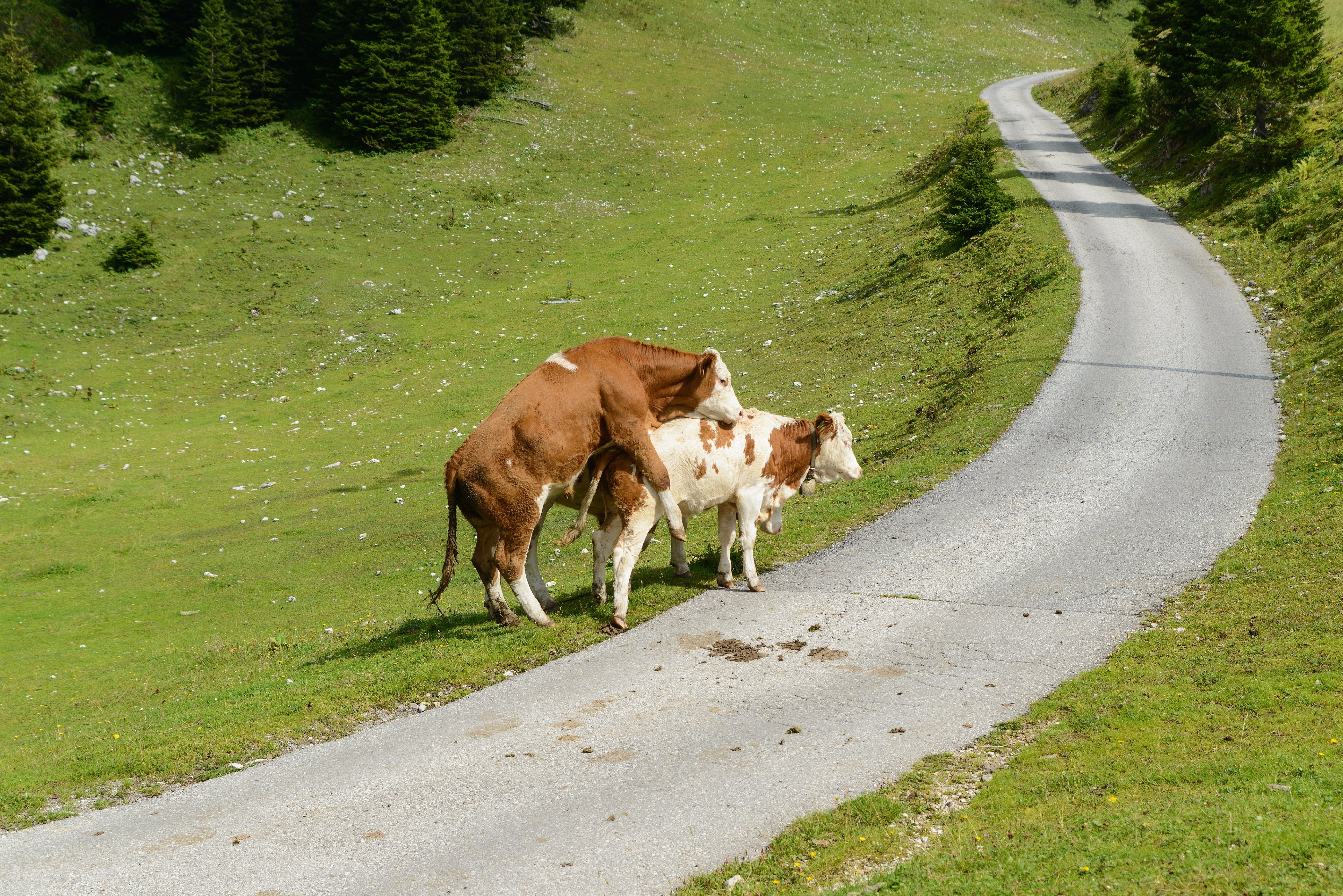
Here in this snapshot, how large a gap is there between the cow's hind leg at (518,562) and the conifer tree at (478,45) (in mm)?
58289

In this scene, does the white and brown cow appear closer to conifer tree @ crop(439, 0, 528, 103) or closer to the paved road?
the paved road

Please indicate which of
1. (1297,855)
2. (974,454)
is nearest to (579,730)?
(1297,855)

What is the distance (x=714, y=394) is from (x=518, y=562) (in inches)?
143

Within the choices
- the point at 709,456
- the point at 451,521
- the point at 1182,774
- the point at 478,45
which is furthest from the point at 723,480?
the point at 478,45

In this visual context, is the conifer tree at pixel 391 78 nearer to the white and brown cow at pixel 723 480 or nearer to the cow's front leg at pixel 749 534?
the white and brown cow at pixel 723 480

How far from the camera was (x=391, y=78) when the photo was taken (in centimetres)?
6016

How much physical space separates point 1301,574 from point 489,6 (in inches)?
2561

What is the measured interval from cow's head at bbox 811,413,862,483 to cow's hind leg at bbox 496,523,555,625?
5066 millimetres

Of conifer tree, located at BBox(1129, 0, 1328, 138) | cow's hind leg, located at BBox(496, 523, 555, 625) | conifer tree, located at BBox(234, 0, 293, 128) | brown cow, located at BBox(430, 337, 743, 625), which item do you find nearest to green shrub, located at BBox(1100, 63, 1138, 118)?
conifer tree, located at BBox(1129, 0, 1328, 138)

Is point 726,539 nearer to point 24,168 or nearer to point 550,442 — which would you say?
point 550,442

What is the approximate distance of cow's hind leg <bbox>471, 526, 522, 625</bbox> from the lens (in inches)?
524

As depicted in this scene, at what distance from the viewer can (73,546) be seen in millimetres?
24281

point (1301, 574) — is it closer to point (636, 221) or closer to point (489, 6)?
point (636, 221)

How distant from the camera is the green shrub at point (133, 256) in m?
46.8
